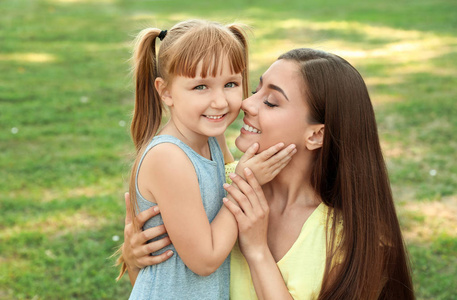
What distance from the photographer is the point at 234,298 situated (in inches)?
107

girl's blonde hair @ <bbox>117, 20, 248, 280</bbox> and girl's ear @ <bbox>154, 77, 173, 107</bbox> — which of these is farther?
girl's ear @ <bbox>154, 77, 173, 107</bbox>

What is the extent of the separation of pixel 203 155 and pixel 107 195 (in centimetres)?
297

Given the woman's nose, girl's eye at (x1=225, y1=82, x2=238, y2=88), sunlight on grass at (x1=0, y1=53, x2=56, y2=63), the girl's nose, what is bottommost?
sunlight on grass at (x1=0, y1=53, x2=56, y2=63)

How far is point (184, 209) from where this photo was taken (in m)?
2.39

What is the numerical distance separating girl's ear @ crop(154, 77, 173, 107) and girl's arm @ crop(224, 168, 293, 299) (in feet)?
1.43

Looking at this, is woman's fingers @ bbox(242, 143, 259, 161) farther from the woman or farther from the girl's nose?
the girl's nose

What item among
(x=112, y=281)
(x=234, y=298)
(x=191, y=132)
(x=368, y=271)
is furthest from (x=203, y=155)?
(x=112, y=281)

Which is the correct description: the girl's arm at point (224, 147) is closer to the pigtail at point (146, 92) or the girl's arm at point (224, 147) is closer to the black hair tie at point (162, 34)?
the pigtail at point (146, 92)

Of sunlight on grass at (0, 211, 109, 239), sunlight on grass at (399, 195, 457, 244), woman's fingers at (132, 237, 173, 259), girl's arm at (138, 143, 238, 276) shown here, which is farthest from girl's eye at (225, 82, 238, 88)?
sunlight on grass at (0, 211, 109, 239)

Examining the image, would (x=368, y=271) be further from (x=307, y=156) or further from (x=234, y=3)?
(x=234, y=3)

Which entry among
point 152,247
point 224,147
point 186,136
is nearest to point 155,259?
point 152,247

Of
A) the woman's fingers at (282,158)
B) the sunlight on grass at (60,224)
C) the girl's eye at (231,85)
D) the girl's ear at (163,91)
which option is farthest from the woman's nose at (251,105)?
the sunlight on grass at (60,224)

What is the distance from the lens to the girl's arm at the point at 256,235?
8.16 ft

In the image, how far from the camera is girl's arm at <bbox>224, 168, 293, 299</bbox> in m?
2.49
